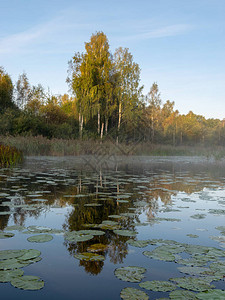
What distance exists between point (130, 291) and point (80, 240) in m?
0.95

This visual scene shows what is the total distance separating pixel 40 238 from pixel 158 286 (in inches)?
51.0

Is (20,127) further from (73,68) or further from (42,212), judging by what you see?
(42,212)

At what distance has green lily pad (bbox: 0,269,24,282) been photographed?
1.76 metres

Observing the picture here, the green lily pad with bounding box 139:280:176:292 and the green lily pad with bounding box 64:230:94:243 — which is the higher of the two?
the green lily pad with bounding box 64:230:94:243

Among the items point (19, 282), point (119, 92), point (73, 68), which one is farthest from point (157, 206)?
point (73, 68)

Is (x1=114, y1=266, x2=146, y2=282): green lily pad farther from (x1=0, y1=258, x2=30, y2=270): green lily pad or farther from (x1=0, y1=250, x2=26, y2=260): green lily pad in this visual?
(x1=0, y1=250, x2=26, y2=260): green lily pad

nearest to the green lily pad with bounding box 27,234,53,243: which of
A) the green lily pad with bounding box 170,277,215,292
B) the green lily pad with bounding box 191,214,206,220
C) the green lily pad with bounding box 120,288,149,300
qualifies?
the green lily pad with bounding box 120,288,149,300

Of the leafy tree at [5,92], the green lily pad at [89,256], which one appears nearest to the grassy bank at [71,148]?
the green lily pad at [89,256]

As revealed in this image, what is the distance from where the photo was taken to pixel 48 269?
6.49 ft

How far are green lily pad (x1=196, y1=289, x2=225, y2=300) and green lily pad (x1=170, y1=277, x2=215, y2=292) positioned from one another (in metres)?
0.05

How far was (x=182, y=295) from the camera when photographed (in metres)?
1.64

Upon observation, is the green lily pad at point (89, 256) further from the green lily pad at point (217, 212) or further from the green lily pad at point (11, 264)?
the green lily pad at point (217, 212)

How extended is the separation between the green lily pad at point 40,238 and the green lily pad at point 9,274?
0.62 m

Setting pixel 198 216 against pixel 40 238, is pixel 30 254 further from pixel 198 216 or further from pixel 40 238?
pixel 198 216
